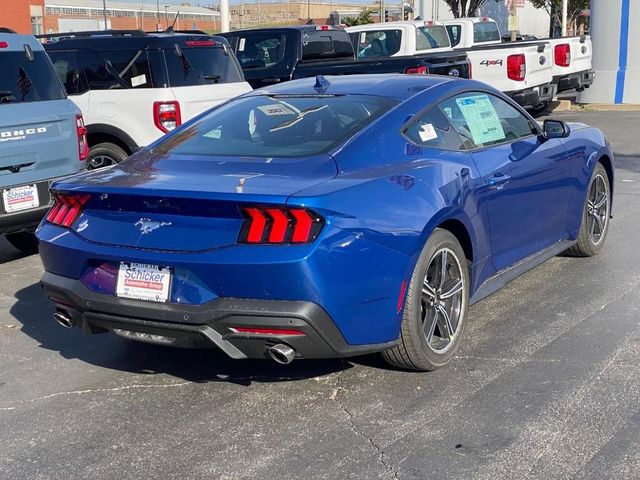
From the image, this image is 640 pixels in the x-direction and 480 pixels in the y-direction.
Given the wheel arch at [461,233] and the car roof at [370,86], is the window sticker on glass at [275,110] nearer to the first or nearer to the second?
the car roof at [370,86]

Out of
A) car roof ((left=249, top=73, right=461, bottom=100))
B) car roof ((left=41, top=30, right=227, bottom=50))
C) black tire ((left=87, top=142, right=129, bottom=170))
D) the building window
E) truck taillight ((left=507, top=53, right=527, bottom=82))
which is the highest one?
the building window

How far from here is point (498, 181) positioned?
5453 millimetres

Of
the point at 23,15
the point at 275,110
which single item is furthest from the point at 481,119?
the point at 23,15

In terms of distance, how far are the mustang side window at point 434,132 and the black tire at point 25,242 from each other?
176 inches

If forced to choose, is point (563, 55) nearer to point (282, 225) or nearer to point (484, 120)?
point (484, 120)

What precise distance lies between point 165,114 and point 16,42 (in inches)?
84.5

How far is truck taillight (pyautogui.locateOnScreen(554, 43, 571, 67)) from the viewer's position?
1886 centimetres

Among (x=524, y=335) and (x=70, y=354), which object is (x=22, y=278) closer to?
A: (x=70, y=354)

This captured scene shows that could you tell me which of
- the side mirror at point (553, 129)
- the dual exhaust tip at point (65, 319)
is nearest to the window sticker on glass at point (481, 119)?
the side mirror at point (553, 129)

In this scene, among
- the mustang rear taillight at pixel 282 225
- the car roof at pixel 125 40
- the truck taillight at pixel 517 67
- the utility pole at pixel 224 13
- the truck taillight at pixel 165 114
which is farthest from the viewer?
the utility pole at pixel 224 13

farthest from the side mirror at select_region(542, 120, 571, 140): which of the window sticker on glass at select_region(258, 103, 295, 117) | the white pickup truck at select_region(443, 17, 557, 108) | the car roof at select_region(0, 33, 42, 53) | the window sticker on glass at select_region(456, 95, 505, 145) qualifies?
the white pickup truck at select_region(443, 17, 557, 108)

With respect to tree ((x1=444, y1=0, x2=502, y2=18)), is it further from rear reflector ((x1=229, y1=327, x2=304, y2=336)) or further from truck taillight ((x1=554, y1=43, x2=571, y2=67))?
rear reflector ((x1=229, y1=327, x2=304, y2=336))

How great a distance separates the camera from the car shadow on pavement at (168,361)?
496cm

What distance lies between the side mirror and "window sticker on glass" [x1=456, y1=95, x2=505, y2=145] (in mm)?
504
